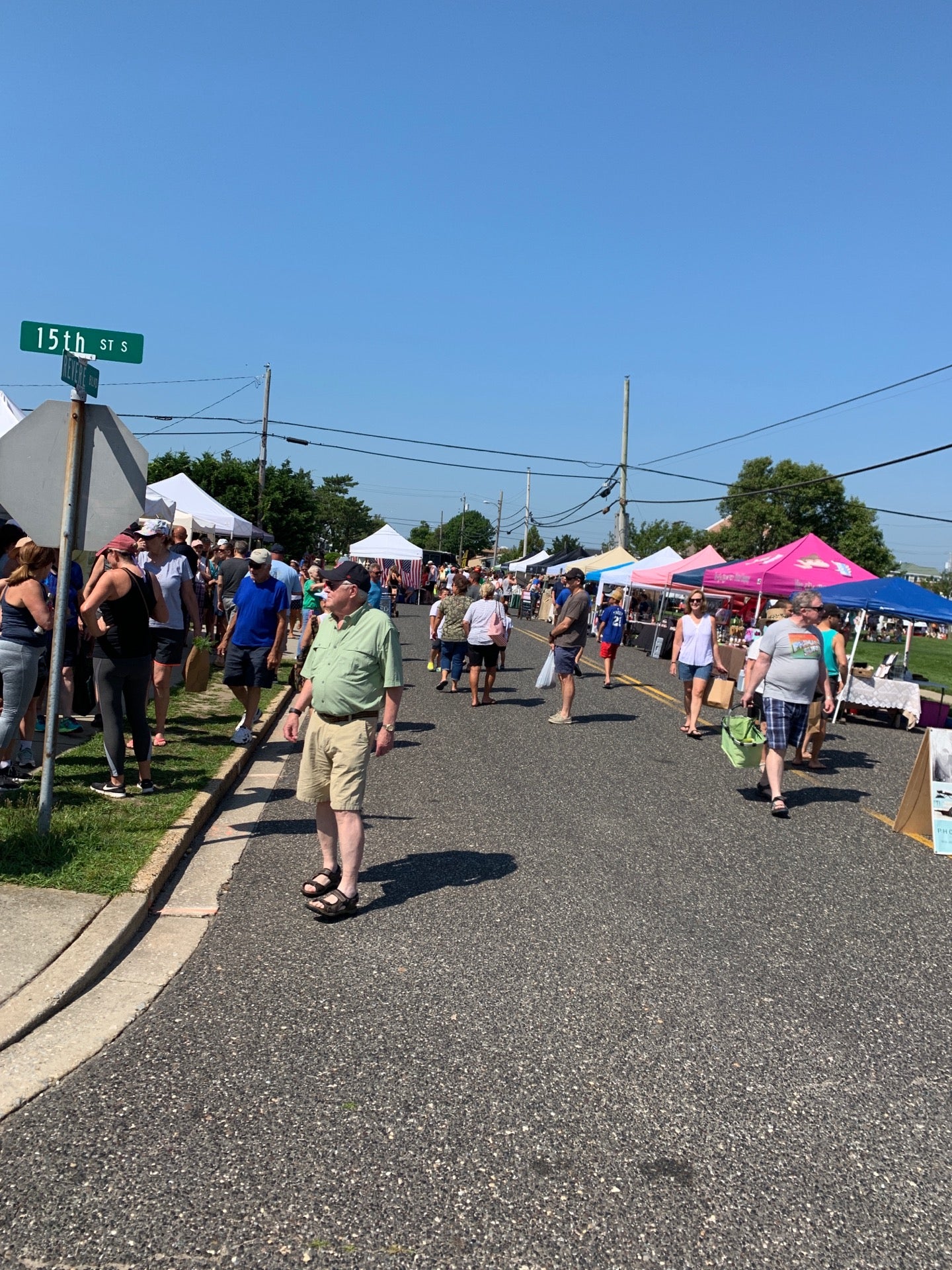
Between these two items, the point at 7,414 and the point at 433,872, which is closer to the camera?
the point at 433,872

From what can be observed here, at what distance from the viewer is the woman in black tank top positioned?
22.3 feet

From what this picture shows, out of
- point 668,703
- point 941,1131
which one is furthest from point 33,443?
point 668,703

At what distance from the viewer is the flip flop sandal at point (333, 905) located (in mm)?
5184

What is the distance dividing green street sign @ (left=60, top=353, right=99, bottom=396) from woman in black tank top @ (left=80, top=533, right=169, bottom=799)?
131 centimetres

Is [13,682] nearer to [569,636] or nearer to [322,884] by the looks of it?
[322,884]

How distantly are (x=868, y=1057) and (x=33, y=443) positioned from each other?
201 inches

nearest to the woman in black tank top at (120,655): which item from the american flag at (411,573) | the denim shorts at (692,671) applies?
the denim shorts at (692,671)

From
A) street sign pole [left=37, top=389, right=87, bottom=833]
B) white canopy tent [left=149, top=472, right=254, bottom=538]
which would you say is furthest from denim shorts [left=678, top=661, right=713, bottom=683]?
white canopy tent [left=149, top=472, right=254, bottom=538]

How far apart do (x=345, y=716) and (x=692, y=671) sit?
28.0 feet

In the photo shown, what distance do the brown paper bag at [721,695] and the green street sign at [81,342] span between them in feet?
39.0

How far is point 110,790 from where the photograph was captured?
270 inches

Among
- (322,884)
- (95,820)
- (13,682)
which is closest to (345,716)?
(322,884)

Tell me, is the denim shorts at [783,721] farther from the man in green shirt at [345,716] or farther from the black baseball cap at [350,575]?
the black baseball cap at [350,575]

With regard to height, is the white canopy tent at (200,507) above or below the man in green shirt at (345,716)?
above
